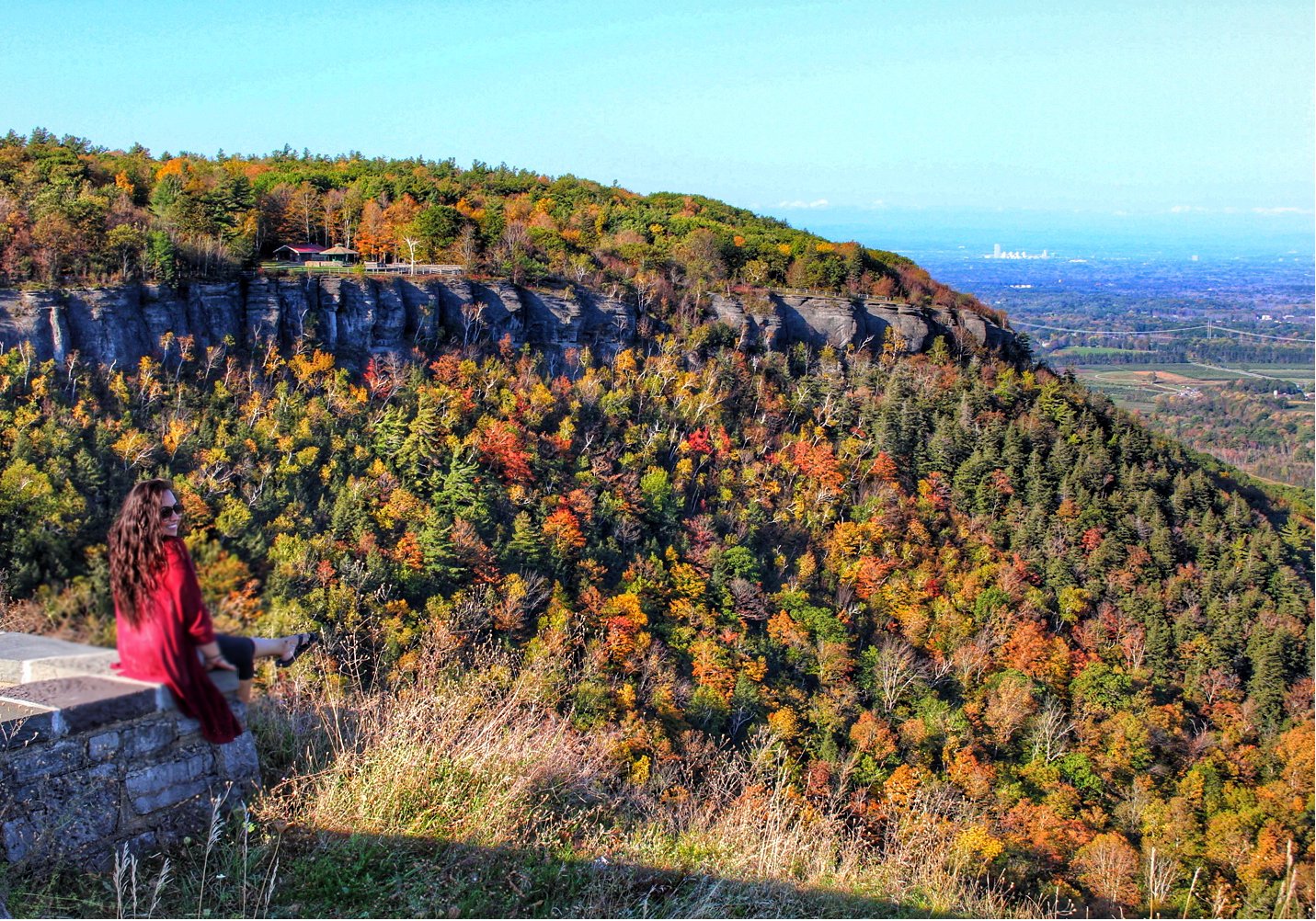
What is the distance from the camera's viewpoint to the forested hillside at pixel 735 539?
2.76 meters

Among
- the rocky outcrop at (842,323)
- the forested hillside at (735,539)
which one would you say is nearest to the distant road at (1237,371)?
the forested hillside at (735,539)

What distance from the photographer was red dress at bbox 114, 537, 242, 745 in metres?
2.08

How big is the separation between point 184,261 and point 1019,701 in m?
24.5

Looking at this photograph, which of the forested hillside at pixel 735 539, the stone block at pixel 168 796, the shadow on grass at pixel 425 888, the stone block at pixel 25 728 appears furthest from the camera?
the stone block at pixel 168 796

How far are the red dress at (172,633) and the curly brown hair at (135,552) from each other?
0.02m

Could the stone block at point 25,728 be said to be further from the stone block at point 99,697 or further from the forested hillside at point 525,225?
the forested hillside at point 525,225

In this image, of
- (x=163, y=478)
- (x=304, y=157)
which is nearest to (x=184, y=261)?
(x=163, y=478)

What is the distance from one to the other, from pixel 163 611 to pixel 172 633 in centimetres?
6

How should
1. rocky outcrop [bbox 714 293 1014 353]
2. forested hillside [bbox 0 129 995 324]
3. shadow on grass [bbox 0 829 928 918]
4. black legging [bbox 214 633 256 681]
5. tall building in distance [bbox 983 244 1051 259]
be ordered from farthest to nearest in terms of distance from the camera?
tall building in distance [bbox 983 244 1051 259], rocky outcrop [bbox 714 293 1014 353], forested hillside [bbox 0 129 995 324], shadow on grass [bbox 0 829 928 918], black legging [bbox 214 633 256 681]

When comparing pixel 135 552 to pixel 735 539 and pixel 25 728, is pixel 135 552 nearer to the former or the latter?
pixel 25 728

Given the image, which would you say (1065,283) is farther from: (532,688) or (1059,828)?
(532,688)

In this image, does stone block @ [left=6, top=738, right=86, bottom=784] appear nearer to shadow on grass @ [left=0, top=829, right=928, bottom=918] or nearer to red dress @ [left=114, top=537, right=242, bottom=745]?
shadow on grass @ [left=0, top=829, right=928, bottom=918]

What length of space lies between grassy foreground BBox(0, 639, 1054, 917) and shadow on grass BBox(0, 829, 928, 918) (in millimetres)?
11

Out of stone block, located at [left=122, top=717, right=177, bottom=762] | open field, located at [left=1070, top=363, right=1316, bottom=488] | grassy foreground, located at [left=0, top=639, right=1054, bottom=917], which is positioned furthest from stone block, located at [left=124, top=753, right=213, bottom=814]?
open field, located at [left=1070, top=363, right=1316, bottom=488]
